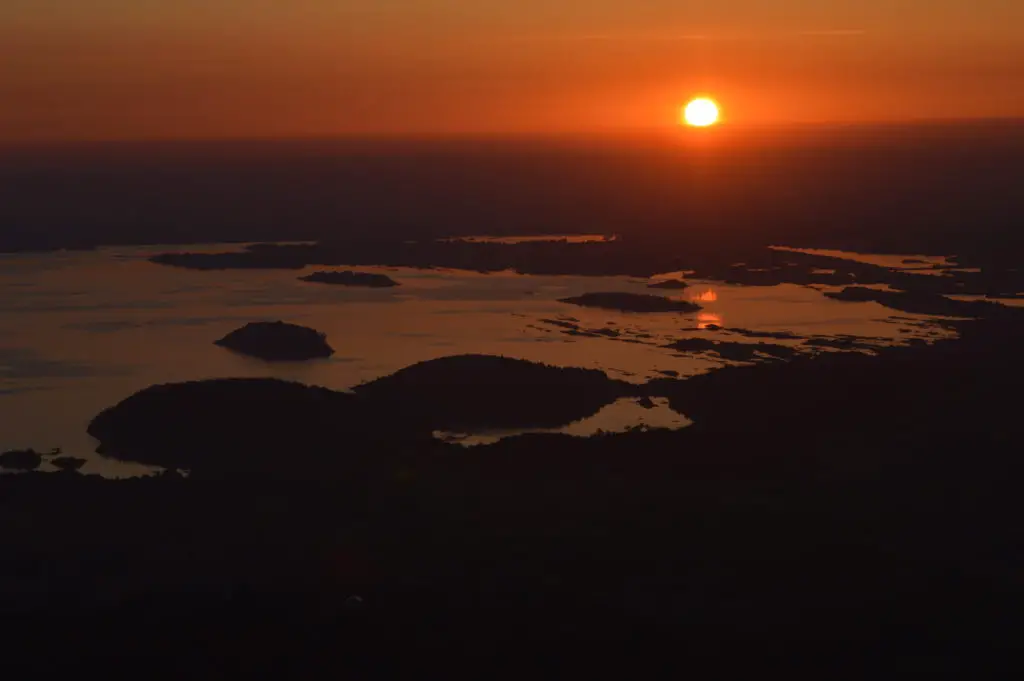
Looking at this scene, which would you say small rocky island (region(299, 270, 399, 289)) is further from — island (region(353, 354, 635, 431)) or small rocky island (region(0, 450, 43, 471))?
small rocky island (region(0, 450, 43, 471))

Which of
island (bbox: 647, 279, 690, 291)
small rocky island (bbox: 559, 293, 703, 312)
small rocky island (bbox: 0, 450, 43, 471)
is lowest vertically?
small rocky island (bbox: 0, 450, 43, 471)

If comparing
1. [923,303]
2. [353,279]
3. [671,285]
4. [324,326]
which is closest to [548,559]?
[324,326]

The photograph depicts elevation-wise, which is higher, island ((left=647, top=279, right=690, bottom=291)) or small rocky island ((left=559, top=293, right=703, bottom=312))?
island ((left=647, top=279, right=690, bottom=291))

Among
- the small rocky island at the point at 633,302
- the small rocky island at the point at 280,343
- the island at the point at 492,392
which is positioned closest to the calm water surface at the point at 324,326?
the small rocky island at the point at 280,343

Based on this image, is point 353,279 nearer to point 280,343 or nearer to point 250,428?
point 280,343

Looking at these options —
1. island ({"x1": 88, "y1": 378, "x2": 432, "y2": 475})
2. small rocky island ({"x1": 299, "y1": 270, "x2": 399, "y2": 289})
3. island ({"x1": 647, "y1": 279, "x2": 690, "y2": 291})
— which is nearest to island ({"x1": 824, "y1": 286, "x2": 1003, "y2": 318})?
island ({"x1": 647, "y1": 279, "x2": 690, "y2": 291})

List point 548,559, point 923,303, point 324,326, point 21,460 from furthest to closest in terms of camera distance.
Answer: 1. point 923,303
2. point 324,326
3. point 21,460
4. point 548,559

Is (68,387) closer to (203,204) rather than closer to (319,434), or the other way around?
(319,434)
